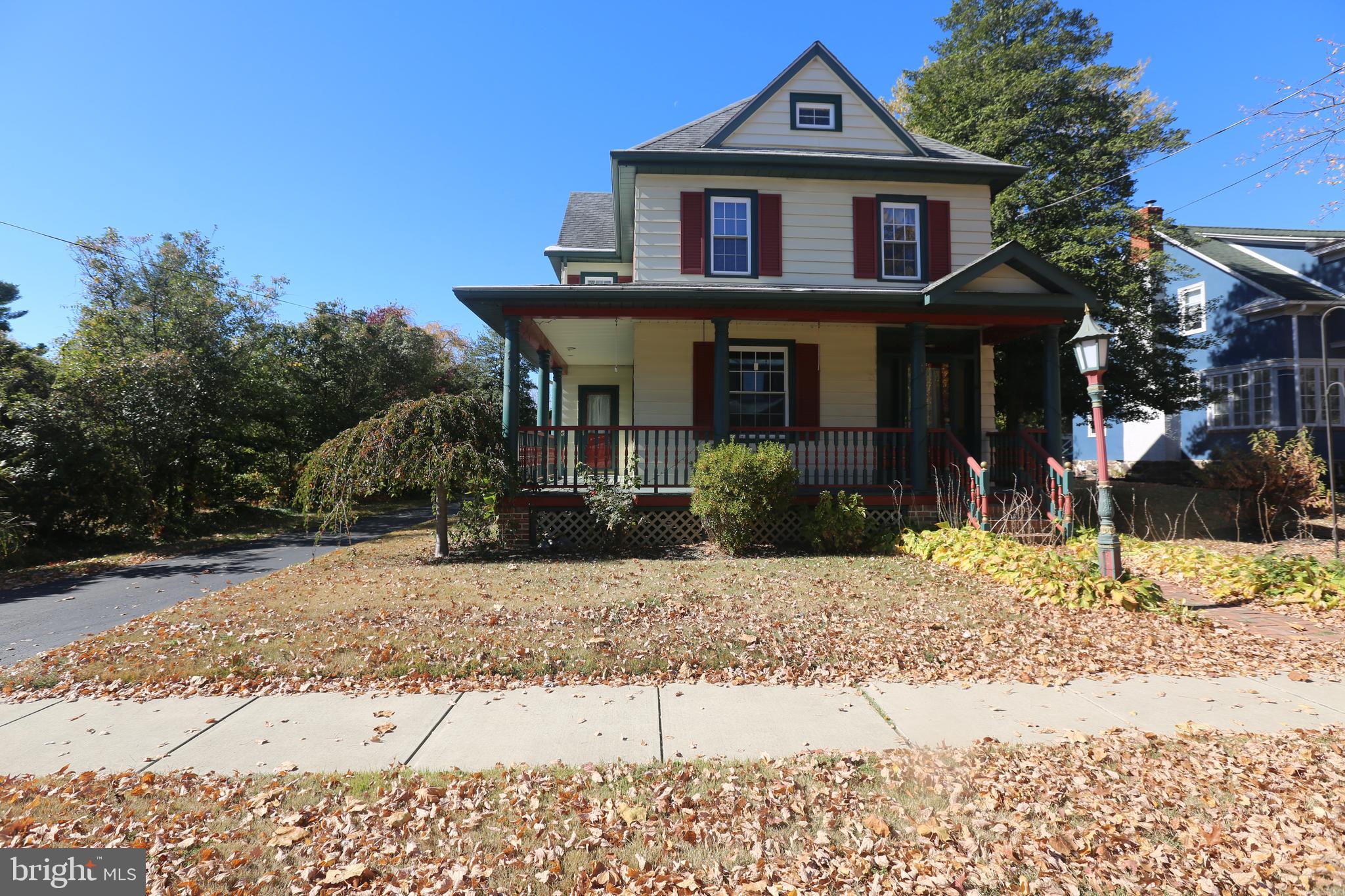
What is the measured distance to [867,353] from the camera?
12875 mm

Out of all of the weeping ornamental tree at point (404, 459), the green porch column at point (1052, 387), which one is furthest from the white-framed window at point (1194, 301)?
the weeping ornamental tree at point (404, 459)

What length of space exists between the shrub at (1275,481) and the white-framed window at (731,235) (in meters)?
10.6

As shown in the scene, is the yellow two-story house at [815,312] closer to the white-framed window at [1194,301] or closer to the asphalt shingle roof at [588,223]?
the asphalt shingle roof at [588,223]

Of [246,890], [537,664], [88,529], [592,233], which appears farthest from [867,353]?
[88,529]

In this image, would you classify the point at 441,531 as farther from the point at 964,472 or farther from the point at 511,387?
the point at 964,472

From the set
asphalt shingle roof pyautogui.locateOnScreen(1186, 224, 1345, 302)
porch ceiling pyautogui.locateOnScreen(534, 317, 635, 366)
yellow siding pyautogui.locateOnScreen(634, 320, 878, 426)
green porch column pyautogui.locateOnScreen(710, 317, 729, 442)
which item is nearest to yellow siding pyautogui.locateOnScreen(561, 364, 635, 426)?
porch ceiling pyautogui.locateOnScreen(534, 317, 635, 366)

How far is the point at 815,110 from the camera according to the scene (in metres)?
13.2

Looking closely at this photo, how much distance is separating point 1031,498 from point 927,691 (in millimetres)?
7347

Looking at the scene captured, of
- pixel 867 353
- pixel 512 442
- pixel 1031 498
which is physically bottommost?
pixel 1031 498

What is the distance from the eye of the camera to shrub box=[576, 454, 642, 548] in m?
10.4

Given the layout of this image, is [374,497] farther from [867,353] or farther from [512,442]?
[867,353]

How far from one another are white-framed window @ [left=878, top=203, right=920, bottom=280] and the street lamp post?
5.25 metres

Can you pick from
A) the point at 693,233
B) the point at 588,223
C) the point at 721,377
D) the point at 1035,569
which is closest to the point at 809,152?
the point at 693,233

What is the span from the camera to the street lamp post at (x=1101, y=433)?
297 inches
